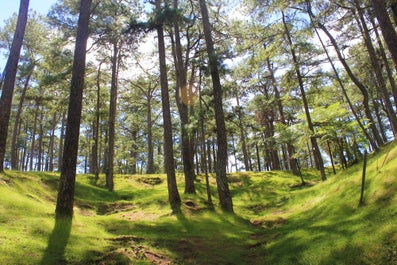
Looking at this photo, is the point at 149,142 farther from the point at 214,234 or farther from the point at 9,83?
the point at 214,234

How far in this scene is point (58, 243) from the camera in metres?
6.17

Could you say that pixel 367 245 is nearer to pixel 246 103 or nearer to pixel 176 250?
pixel 176 250

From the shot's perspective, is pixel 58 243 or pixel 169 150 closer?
pixel 58 243

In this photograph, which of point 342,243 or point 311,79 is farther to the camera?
point 311,79

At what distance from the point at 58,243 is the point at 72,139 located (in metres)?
3.48

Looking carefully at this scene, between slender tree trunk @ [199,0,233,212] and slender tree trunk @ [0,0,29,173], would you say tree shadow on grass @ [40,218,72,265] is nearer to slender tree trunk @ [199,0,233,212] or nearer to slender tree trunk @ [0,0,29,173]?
slender tree trunk @ [0,0,29,173]

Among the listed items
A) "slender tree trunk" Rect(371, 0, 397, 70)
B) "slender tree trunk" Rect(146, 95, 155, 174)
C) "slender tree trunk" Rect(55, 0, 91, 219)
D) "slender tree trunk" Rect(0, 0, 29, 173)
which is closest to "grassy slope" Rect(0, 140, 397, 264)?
"slender tree trunk" Rect(55, 0, 91, 219)

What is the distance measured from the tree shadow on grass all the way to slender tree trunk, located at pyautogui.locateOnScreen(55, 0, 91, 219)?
1.95 feet

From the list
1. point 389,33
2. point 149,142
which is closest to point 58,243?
point 389,33

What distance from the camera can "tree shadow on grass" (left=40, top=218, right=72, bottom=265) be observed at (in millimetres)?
5345

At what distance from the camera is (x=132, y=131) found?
1622 inches

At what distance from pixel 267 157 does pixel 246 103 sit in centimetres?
1083

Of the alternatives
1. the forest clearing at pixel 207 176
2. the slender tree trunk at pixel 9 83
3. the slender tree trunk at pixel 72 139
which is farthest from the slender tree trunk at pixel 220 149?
the slender tree trunk at pixel 9 83

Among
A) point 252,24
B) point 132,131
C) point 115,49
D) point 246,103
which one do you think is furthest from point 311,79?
point 132,131
